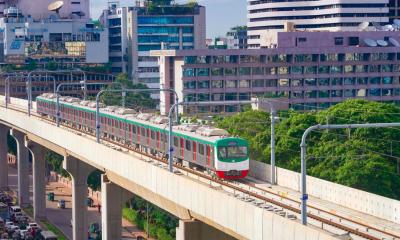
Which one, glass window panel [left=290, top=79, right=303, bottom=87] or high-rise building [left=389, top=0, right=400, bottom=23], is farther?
high-rise building [left=389, top=0, right=400, bottom=23]

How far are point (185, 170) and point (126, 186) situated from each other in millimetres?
7528

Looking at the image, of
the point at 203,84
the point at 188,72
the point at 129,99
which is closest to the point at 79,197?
the point at 188,72

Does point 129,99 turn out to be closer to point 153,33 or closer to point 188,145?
point 153,33

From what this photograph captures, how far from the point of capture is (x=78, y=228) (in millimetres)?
83438

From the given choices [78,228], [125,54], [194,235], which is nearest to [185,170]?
[194,235]

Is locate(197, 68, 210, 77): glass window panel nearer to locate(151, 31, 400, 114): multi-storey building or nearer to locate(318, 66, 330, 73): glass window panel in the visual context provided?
Result: locate(151, 31, 400, 114): multi-storey building

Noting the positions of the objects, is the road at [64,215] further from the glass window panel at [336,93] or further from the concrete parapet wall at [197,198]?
the glass window panel at [336,93]

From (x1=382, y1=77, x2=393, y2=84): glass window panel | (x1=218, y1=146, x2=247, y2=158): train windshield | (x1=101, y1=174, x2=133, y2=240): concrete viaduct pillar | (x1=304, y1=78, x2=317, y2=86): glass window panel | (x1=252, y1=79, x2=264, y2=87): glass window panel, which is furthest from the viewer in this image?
(x1=382, y1=77, x2=393, y2=84): glass window panel

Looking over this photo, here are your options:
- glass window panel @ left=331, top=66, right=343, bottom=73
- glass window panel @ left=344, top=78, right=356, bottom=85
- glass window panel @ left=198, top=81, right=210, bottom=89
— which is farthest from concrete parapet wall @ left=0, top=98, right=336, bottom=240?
glass window panel @ left=344, top=78, right=356, bottom=85

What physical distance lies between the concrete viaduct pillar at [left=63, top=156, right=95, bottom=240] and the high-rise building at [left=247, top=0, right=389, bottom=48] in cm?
9059

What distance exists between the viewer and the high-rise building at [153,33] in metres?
183

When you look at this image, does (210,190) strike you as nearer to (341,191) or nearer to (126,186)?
(341,191)

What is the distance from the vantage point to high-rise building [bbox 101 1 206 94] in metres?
183

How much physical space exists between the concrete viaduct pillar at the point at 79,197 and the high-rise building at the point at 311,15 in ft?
297
